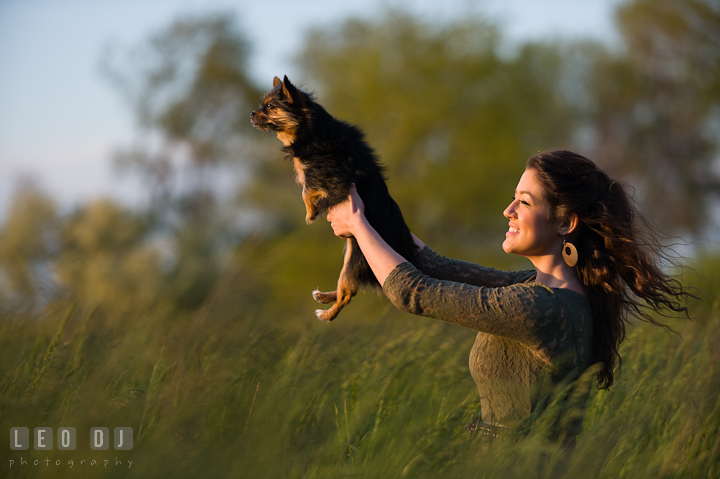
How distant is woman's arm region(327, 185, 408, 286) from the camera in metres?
2.20

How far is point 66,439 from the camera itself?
183cm

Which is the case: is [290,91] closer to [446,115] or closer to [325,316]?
[325,316]

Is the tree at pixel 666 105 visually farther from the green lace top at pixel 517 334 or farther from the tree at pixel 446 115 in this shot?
the green lace top at pixel 517 334

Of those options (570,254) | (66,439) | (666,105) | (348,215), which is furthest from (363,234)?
(666,105)

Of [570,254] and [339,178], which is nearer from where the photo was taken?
[570,254]

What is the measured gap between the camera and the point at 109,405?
2.04 metres

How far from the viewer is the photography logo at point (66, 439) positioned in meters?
1.79

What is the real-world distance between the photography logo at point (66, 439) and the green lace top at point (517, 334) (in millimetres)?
1045

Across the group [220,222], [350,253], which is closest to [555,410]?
[350,253]

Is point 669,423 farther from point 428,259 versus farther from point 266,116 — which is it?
point 266,116

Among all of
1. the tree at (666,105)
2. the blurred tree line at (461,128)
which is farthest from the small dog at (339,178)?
the tree at (666,105)

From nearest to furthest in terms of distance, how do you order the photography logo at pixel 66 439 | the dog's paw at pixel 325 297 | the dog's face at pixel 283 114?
the photography logo at pixel 66 439 → the dog's paw at pixel 325 297 → the dog's face at pixel 283 114

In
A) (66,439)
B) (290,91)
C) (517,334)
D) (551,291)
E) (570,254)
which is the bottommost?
(66,439)

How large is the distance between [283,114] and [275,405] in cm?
163
